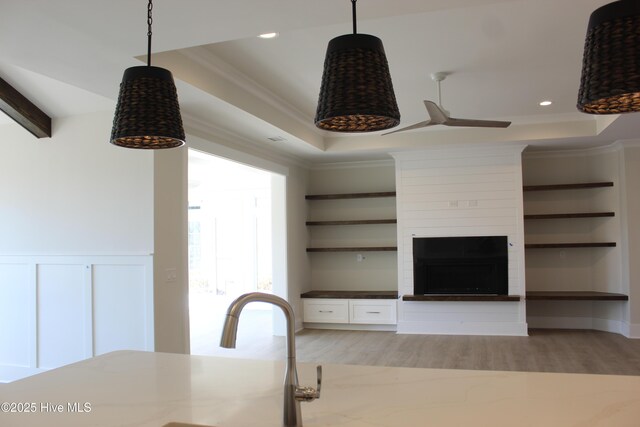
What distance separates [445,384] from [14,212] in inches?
184

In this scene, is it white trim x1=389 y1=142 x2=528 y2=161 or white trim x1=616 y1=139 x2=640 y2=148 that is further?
white trim x1=389 y1=142 x2=528 y2=161

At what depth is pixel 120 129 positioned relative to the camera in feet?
5.32

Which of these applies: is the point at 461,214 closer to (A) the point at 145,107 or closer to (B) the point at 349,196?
(B) the point at 349,196

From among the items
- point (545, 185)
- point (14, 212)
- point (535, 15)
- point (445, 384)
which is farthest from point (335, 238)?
point (445, 384)

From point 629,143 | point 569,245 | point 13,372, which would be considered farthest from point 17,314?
point 629,143

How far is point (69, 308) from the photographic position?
15.0 ft

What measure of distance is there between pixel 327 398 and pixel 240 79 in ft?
11.4

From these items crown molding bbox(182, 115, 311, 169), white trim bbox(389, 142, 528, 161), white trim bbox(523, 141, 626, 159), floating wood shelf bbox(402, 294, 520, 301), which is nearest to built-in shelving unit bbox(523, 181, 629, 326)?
floating wood shelf bbox(402, 294, 520, 301)

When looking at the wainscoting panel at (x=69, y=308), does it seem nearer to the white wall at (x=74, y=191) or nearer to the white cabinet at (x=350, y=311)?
the white wall at (x=74, y=191)

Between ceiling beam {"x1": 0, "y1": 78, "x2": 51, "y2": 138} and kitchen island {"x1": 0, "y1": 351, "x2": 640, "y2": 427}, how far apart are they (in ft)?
11.4

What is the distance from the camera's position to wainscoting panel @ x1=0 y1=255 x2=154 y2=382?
14.1 feet

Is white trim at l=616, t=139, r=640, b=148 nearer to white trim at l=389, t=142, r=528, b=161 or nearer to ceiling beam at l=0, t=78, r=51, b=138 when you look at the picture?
white trim at l=389, t=142, r=528, b=161

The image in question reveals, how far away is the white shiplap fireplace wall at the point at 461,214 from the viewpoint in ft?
22.1

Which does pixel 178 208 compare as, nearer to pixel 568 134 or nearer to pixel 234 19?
pixel 234 19
